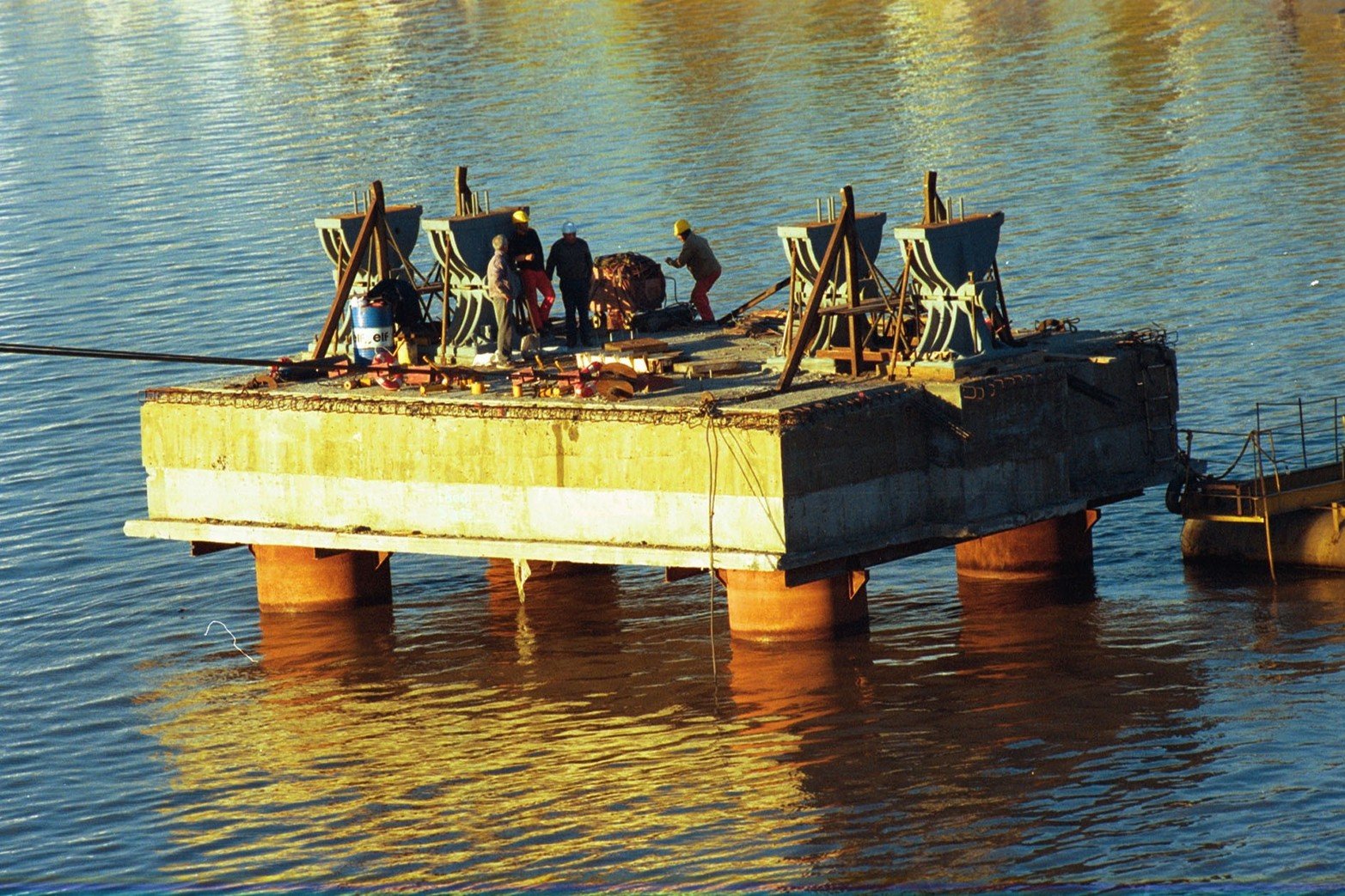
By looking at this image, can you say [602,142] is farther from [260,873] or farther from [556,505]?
[260,873]

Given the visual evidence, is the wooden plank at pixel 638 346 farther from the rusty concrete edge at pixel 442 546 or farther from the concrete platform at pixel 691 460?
the rusty concrete edge at pixel 442 546

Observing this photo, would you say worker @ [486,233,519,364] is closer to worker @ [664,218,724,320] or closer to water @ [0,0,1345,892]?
worker @ [664,218,724,320]

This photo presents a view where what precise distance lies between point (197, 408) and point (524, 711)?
6.48 meters

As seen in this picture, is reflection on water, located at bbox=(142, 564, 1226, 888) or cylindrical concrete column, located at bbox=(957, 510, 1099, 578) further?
cylindrical concrete column, located at bbox=(957, 510, 1099, 578)

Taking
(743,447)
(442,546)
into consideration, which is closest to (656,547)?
(743,447)

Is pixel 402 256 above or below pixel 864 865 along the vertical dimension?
above

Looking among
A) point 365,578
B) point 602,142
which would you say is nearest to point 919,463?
point 365,578

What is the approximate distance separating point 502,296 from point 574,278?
Result: 134 centimetres

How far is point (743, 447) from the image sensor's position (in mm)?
26422

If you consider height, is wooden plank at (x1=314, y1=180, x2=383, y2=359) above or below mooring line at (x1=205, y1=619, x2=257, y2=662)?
above

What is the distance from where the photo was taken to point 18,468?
135ft

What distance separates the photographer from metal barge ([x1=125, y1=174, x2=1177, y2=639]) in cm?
2692

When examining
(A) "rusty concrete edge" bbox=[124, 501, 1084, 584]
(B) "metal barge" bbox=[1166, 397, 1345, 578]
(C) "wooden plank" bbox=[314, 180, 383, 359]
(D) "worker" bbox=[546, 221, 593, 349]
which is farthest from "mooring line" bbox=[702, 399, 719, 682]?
(C) "wooden plank" bbox=[314, 180, 383, 359]

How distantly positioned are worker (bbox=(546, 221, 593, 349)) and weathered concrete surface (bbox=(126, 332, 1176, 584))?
1612 mm
